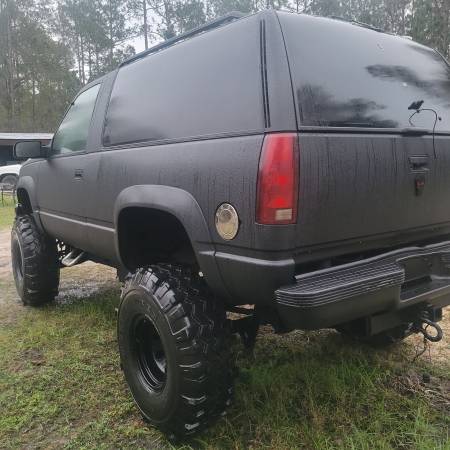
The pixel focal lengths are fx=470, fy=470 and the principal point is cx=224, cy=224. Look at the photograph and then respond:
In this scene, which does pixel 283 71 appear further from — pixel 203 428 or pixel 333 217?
pixel 203 428

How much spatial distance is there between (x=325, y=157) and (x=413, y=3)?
81.6 ft

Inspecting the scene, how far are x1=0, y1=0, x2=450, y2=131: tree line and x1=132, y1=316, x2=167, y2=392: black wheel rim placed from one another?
2235cm

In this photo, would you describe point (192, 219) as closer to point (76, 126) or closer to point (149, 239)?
point (149, 239)

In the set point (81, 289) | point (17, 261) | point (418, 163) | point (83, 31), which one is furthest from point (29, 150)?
point (83, 31)

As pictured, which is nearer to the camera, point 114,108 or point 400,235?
point 400,235

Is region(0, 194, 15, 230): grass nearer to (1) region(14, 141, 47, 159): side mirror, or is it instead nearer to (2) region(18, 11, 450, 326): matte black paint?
(1) region(14, 141, 47, 159): side mirror

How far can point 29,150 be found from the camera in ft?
13.0

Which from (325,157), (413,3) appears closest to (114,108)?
(325,157)

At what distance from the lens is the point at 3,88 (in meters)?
39.1

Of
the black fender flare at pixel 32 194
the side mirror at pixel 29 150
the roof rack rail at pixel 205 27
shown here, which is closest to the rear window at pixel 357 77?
the roof rack rail at pixel 205 27

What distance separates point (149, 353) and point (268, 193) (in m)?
1.32

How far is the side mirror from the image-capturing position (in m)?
3.92

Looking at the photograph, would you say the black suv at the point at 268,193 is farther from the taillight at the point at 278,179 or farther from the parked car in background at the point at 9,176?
the parked car in background at the point at 9,176

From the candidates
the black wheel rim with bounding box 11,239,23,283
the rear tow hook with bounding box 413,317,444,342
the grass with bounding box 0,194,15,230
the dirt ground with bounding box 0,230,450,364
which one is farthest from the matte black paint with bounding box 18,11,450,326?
the grass with bounding box 0,194,15,230
